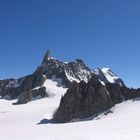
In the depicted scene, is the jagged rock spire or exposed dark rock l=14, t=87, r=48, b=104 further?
the jagged rock spire

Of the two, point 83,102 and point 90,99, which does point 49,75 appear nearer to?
point 83,102

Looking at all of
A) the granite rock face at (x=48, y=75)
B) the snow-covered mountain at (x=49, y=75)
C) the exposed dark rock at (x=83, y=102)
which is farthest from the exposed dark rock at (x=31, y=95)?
the exposed dark rock at (x=83, y=102)

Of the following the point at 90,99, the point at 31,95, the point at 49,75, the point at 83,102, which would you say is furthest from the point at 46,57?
the point at 90,99

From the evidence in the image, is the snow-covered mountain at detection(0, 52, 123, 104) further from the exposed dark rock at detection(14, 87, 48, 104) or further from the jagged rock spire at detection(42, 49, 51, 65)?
the exposed dark rock at detection(14, 87, 48, 104)

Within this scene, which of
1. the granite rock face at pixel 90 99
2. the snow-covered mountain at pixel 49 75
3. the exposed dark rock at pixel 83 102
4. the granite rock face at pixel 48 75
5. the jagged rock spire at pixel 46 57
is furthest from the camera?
the jagged rock spire at pixel 46 57

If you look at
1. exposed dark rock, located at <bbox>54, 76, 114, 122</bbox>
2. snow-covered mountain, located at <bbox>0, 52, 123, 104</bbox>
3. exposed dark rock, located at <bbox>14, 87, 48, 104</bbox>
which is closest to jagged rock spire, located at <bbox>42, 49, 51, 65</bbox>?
snow-covered mountain, located at <bbox>0, 52, 123, 104</bbox>

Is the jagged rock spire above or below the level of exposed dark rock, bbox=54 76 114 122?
above

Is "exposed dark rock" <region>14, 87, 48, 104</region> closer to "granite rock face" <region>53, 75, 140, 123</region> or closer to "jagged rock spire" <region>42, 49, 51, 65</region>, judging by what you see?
"jagged rock spire" <region>42, 49, 51, 65</region>

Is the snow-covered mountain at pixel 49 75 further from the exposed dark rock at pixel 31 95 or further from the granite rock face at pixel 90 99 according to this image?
the granite rock face at pixel 90 99

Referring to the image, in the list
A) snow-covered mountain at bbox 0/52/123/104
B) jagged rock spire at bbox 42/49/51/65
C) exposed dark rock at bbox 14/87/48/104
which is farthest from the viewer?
jagged rock spire at bbox 42/49/51/65

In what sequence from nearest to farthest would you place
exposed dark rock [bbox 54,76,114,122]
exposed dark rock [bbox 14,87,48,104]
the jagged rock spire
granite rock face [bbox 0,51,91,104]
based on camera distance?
exposed dark rock [bbox 54,76,114,122] → exposed dark rock [bbox 14,87,48,104] → granite rock face [bbox 0,51,91,104] → the jagged rock spire

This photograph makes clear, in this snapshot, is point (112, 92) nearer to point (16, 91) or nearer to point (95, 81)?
point (95, 81)

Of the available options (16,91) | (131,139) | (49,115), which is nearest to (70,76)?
(16,91)

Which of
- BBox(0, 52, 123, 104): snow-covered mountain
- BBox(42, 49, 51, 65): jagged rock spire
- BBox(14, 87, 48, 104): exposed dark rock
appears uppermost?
BBox(42, 49, 51, 65): jagged rock spire
